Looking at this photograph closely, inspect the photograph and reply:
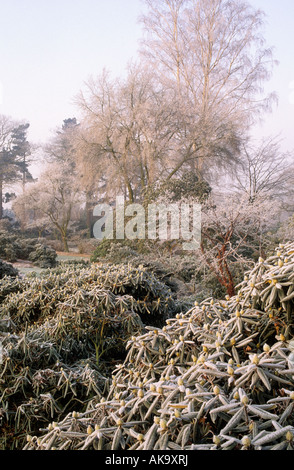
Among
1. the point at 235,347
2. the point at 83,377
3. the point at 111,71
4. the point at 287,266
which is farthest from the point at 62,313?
the point at 111,71

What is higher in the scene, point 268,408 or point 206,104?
point 206,104

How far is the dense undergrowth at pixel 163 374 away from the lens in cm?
68

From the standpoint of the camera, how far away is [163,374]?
953mm

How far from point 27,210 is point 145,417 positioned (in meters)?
13.0

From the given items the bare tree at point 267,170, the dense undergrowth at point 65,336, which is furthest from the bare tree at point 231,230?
the dense undergrowth at point 65,336

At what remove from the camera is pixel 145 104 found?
7.99m

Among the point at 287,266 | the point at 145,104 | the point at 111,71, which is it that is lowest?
the point at 287,266

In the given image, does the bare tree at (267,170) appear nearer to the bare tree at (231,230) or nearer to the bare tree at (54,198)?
the bare tree at (231,230)

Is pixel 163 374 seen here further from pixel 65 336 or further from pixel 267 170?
pixel 267 170

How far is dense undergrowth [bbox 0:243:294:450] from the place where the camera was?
680 millimetres

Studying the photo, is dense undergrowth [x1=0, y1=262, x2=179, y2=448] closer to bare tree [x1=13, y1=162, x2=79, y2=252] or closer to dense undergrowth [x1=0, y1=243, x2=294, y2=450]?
dense undergrowth [x1=0, y1=243, x2=294, y2=450]

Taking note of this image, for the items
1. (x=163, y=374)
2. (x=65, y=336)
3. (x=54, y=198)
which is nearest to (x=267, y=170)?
(x=54, y=198)

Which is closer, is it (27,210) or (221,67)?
(221,67)

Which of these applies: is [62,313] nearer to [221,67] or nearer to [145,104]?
[145,104]
